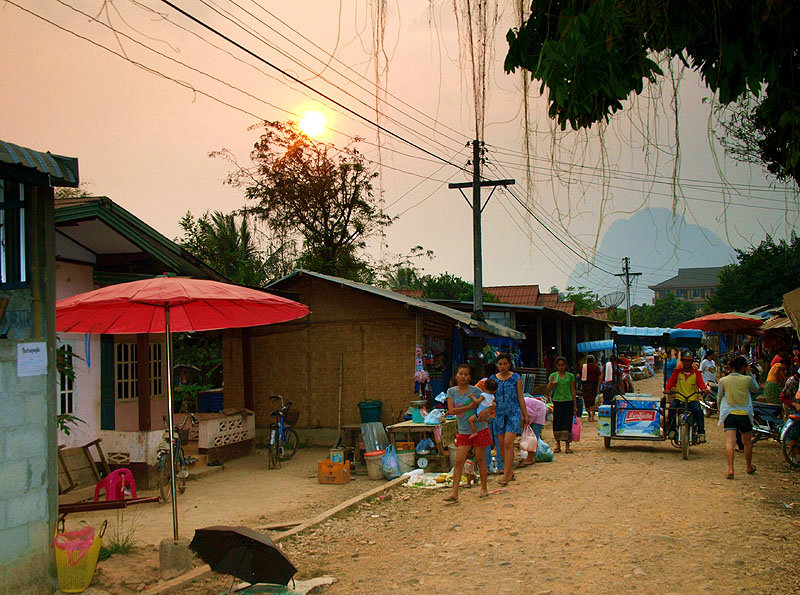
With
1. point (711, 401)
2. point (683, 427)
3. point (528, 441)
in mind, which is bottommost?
point (711, 401)

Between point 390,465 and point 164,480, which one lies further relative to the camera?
point 390,465

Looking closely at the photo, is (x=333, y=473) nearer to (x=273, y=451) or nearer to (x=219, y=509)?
(x=273, y=451)

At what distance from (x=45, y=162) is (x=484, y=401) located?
570 cm

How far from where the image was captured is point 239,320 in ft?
22.9

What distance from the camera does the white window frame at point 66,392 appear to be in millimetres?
9366

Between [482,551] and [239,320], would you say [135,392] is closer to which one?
[239,320]

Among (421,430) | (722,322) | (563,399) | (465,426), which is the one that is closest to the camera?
(465,426)

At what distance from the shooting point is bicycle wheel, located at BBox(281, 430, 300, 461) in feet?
42.5

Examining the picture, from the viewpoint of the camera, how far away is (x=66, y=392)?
31.1 ft

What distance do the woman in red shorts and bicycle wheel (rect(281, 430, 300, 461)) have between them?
5.05m

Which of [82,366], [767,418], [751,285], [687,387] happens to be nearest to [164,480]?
[82,366]

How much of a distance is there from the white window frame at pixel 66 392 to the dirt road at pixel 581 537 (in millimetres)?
4177

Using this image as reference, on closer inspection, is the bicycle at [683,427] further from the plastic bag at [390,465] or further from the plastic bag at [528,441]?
the plastic bag at [390,465]

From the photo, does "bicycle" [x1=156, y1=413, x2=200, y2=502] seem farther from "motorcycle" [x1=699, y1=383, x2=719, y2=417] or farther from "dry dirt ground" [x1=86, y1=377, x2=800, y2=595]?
"motorcycle" [x1=699, y1=383, x2=719, y2=417]
